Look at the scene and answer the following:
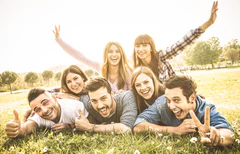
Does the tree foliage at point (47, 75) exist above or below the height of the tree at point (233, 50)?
below

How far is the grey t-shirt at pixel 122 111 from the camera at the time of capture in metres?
3.53

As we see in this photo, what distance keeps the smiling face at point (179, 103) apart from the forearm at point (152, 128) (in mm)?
279

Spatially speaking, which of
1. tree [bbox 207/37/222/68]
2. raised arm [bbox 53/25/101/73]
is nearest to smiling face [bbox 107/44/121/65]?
raised arm [bbox 53/25/101/73]

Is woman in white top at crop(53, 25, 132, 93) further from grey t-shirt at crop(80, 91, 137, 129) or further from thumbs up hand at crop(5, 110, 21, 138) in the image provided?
thumbs up hand at crop(5, 110, 21, 138)

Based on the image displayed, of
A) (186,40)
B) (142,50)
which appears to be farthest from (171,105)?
(186,40)

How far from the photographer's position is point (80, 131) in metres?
3.66

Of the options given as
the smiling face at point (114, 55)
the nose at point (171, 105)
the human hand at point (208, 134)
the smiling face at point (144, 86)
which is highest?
the smiling face at point (114, 55)

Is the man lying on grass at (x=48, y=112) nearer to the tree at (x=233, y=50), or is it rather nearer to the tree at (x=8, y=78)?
the tree at (x=8, y=78)

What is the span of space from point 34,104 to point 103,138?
1707 mm

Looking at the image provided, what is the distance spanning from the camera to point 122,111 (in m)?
3.89

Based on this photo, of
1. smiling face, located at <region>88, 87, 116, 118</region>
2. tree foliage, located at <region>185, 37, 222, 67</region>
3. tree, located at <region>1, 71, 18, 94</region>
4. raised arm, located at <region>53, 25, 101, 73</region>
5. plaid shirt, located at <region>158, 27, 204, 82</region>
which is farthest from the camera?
tree foliage, located at <region>185, 37, 222, 67</region>

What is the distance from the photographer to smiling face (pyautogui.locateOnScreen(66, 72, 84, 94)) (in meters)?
4.68

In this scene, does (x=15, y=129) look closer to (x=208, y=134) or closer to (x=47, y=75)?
(x=208, y=134)

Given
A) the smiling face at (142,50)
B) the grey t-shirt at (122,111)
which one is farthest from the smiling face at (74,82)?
the smiling face at (142,50)
